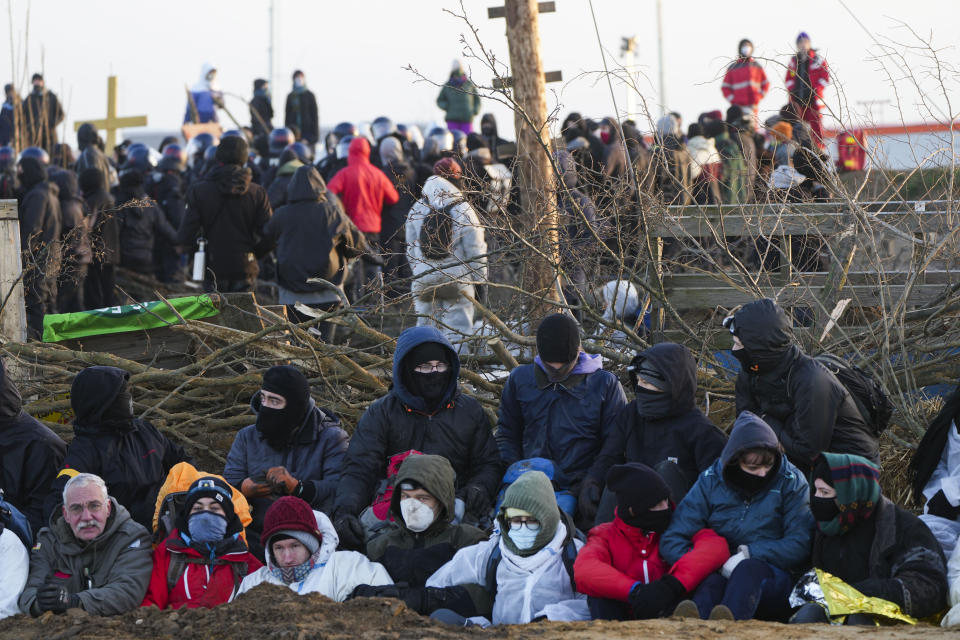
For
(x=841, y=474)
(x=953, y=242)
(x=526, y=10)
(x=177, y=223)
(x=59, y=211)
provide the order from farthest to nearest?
1. (x=177, y=223)
2. (x=59, y=211)
3. (x=526, y=10)
4. (x=953, y=242)
5. (x=841, y=474)

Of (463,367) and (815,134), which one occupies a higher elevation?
(815,134)

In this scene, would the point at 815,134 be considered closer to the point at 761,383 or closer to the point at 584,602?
the point at 761,383

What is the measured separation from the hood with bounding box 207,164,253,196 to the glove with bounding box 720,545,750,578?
23.9 feet

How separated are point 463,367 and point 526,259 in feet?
2.84

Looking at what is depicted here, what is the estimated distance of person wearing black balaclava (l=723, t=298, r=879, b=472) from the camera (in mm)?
5867

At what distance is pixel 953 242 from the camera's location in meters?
7.33

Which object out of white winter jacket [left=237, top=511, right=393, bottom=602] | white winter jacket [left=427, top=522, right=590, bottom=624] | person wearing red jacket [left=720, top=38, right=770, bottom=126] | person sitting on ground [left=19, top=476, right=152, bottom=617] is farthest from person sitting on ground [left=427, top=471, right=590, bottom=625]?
person wearing red jacket [left=720, top=38, right=770, bottom=126]

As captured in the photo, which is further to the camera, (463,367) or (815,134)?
(463,367)

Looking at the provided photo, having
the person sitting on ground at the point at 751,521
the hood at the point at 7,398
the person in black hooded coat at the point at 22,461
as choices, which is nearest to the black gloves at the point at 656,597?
the person sitting on ground at the point at 751,521

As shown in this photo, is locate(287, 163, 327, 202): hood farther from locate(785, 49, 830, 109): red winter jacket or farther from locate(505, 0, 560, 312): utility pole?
locate(785, 49, 830, 109): red winter jacket

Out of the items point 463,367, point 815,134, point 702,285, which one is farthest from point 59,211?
point 815,134

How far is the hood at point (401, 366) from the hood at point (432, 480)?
1.87ft

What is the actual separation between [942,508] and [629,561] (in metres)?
1.48

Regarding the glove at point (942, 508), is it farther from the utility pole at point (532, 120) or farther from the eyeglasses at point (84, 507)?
the eyeglasses at point (84, 507)
